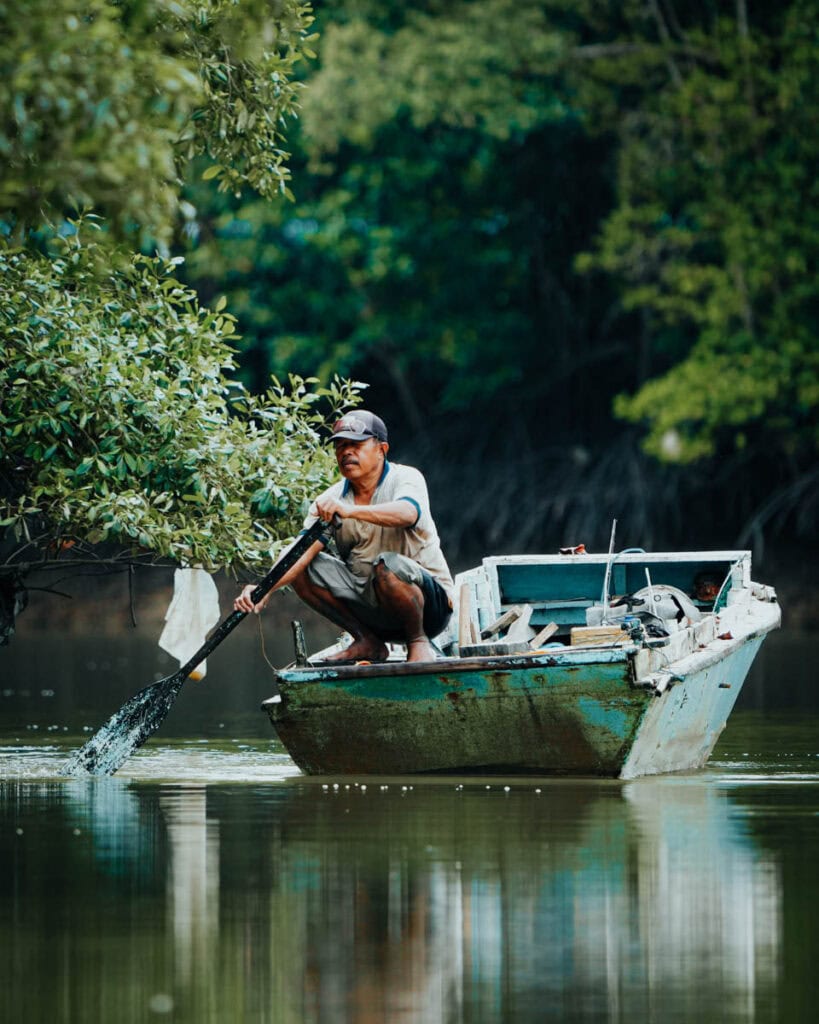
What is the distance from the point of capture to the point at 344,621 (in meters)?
10.7

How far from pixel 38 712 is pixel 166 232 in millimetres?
8123

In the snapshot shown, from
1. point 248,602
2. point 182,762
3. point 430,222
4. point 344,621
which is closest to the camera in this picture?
point 248,602

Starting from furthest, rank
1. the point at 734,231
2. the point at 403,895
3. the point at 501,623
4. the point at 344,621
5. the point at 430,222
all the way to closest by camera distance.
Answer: the point at 430,222
the point at 734,231
the point at 501,623
the point at 344,621
the point at 403,895

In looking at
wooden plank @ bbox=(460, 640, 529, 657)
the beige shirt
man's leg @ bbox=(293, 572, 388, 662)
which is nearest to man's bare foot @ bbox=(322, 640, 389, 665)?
man's leg @ bbox=(293, 572, 388, 662)

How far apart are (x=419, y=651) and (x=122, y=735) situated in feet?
5.40

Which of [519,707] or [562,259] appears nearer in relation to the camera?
[519,707]

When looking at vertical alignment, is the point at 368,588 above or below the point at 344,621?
above

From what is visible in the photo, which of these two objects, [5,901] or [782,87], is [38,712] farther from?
[782,87]

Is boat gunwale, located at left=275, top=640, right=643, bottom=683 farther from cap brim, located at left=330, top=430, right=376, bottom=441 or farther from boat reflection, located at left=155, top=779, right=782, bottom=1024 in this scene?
cap brim, located at left=330, top=430, right=376, bottom=441

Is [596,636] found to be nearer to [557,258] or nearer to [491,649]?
[491,649]

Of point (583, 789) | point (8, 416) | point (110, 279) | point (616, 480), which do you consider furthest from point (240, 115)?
point (616, 480)

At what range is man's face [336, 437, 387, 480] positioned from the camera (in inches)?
410

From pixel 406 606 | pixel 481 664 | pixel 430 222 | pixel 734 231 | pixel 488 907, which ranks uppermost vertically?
pixel 430 222

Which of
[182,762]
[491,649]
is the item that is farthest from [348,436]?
[182,762]
